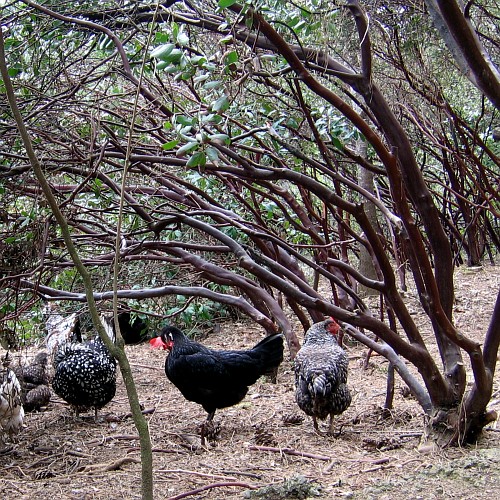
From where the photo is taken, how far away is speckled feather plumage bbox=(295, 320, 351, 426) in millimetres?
4738

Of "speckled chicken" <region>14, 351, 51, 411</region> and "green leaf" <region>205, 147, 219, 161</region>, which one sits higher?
"green leaf" <region>205, 147, 219, 161</region>

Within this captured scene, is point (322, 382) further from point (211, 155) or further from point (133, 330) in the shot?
point (133, 330)

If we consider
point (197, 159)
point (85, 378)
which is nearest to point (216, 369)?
point (85, 378)

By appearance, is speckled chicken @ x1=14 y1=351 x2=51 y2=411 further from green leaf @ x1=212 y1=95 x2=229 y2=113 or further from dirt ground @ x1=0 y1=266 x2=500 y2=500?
green leaf @ x1=212 y1=95 x2=229 y2=113

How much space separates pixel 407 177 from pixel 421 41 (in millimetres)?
2488

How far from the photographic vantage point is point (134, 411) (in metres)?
2.31

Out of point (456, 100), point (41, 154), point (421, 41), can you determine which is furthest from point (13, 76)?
point (456, 100)

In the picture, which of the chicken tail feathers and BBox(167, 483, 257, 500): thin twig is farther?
the chicken tail feathers

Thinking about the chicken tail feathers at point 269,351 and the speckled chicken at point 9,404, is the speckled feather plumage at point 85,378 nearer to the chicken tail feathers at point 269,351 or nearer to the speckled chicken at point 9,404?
the speckled chicken at point 9,404

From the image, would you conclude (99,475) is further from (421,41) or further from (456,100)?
(456,100)

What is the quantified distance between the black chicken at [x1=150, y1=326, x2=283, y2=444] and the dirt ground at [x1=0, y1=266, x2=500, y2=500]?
0.28 m

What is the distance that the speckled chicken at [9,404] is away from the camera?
175 inches

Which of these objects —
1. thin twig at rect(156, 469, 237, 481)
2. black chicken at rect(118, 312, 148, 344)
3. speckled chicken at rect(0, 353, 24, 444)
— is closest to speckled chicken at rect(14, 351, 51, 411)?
speckled chicken at rect(0, 353, 24, 444)

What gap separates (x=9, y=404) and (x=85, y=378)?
41.8 inches
